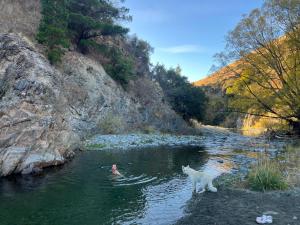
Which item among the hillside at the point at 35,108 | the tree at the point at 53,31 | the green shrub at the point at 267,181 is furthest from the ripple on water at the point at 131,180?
the tree at the point at 53,31

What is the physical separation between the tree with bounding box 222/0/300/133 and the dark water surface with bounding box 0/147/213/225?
12.1 metres

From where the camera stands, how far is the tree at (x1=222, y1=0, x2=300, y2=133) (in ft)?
83.9

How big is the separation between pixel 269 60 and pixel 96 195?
69.0 ft

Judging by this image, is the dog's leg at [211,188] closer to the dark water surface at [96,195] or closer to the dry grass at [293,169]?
the dark water surface at [96,195]

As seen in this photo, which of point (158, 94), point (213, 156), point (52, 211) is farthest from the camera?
point (158, 94)

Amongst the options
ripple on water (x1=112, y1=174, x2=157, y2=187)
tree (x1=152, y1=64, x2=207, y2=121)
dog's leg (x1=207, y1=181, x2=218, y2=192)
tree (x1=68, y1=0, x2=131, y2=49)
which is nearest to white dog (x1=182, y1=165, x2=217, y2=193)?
dog's leg (x1=207, y1=181, x2=218, y2=192)

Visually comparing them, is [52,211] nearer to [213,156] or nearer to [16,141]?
[16,141]

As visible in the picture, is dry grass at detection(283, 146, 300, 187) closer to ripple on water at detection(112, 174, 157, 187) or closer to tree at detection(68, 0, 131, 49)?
ripple on water at detection(112, 174, 157, 187)

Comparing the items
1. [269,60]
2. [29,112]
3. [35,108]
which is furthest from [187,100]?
[29,112]

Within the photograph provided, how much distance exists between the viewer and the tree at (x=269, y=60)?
2556cm

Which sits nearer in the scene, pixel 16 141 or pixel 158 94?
pixel 16 141

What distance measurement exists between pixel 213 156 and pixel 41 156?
1315 cm

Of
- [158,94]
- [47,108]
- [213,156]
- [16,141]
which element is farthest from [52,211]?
[158,94]

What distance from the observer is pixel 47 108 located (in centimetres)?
1891
